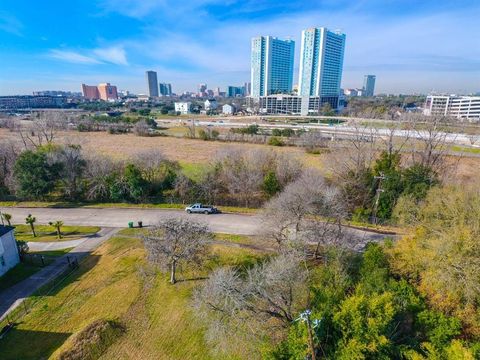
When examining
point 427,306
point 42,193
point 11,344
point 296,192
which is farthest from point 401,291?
point 42,193

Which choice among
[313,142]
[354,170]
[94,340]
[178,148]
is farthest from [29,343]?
[313,142]

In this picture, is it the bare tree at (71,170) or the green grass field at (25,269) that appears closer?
the green grass field at (25,269)

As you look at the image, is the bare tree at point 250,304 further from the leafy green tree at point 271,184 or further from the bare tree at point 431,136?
the bare tree at point 431,136

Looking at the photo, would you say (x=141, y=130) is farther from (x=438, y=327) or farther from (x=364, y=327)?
(x=438, y=327)

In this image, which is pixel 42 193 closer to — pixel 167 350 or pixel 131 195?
pixel 131 195

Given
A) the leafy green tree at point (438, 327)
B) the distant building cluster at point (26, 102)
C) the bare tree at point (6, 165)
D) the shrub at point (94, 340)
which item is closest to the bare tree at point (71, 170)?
the bare tree at point (6, 165)

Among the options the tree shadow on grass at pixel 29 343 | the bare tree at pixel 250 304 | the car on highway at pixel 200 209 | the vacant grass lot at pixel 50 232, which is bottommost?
the tree shadow on grass at pixel 29 343
